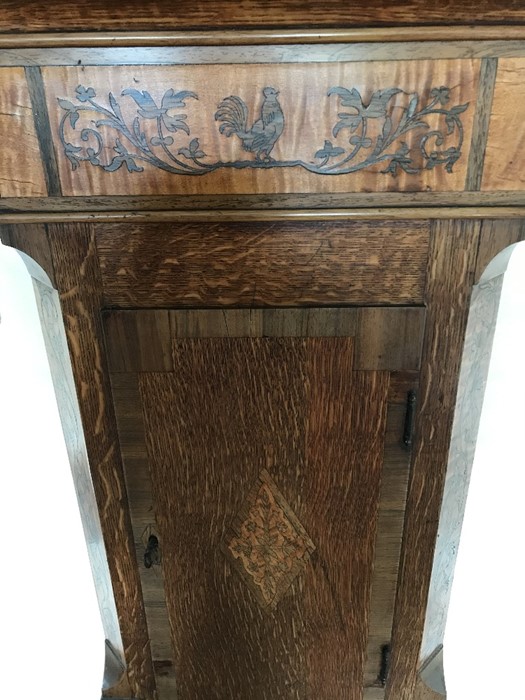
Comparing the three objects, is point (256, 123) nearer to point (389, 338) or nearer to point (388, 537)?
point (389, 338)

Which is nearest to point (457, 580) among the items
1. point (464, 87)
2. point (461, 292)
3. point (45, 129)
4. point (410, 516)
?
point (410, 516)

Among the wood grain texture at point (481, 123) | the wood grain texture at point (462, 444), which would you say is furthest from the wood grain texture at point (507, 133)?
the wood grain texture at point (462, 444)

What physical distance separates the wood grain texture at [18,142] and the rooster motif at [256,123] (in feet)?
0.63

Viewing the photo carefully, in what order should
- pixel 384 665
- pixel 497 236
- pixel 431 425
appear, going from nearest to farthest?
1. pixel 497 236
2. pixel 431 425
3. pixel 384 665

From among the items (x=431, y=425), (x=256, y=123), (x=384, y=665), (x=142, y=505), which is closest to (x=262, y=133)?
(x=256, y=123)

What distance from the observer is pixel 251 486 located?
81 centimetres

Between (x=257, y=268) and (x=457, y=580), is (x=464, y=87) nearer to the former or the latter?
(x=257, y=268)

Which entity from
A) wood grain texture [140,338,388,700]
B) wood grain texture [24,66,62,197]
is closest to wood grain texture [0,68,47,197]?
wood grain texture [24,66,62,197]

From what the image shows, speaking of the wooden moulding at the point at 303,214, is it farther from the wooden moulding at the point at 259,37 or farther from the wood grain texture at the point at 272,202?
the wooden moulding at the point at 259,37

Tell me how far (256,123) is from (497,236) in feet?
0.97

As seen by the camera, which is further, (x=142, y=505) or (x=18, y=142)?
(x=142, y=505)

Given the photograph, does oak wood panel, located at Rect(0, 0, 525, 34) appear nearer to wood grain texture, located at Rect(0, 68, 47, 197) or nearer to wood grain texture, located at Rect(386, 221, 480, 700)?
wood grain texture, located at Rect(0, 68, 47, 197)

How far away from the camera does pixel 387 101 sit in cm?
58

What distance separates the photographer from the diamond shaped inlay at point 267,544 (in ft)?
2.68
